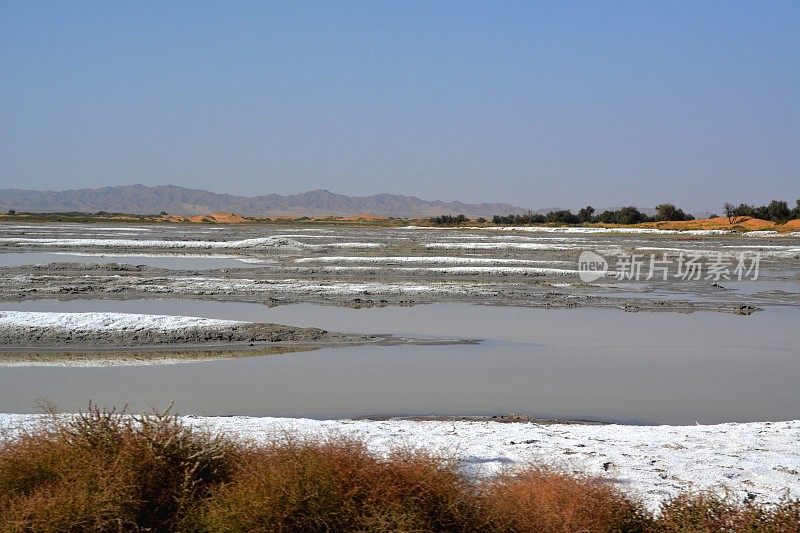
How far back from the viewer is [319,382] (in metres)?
12.8

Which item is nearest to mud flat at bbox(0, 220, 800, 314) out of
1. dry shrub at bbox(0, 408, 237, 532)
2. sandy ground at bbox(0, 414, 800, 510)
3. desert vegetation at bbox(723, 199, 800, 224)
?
sandy ground at bbox(0, 414, 800, 510)

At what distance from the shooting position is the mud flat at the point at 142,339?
48.9 feet

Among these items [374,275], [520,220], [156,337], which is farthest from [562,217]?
[156,337]

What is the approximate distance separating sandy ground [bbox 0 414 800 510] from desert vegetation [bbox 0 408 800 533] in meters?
1.06

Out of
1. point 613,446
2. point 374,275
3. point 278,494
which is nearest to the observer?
point 278,494

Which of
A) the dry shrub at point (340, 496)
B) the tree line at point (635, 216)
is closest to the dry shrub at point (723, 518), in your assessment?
the dry shrub at point (340, 496)

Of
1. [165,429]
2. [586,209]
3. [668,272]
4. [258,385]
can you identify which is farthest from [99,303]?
[586,209]

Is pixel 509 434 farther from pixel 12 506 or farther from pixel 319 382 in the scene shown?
pixel 12 506

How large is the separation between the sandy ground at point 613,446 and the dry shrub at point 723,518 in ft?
3.31

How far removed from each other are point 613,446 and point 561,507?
130 inches

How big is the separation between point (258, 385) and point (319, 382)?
0.89m

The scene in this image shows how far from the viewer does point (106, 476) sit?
17.3 feet

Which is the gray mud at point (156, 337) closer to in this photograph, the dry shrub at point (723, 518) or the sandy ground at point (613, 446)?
the sandy ground at point (613, 446)

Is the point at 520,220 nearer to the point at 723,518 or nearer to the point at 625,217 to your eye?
the point at 625,217
